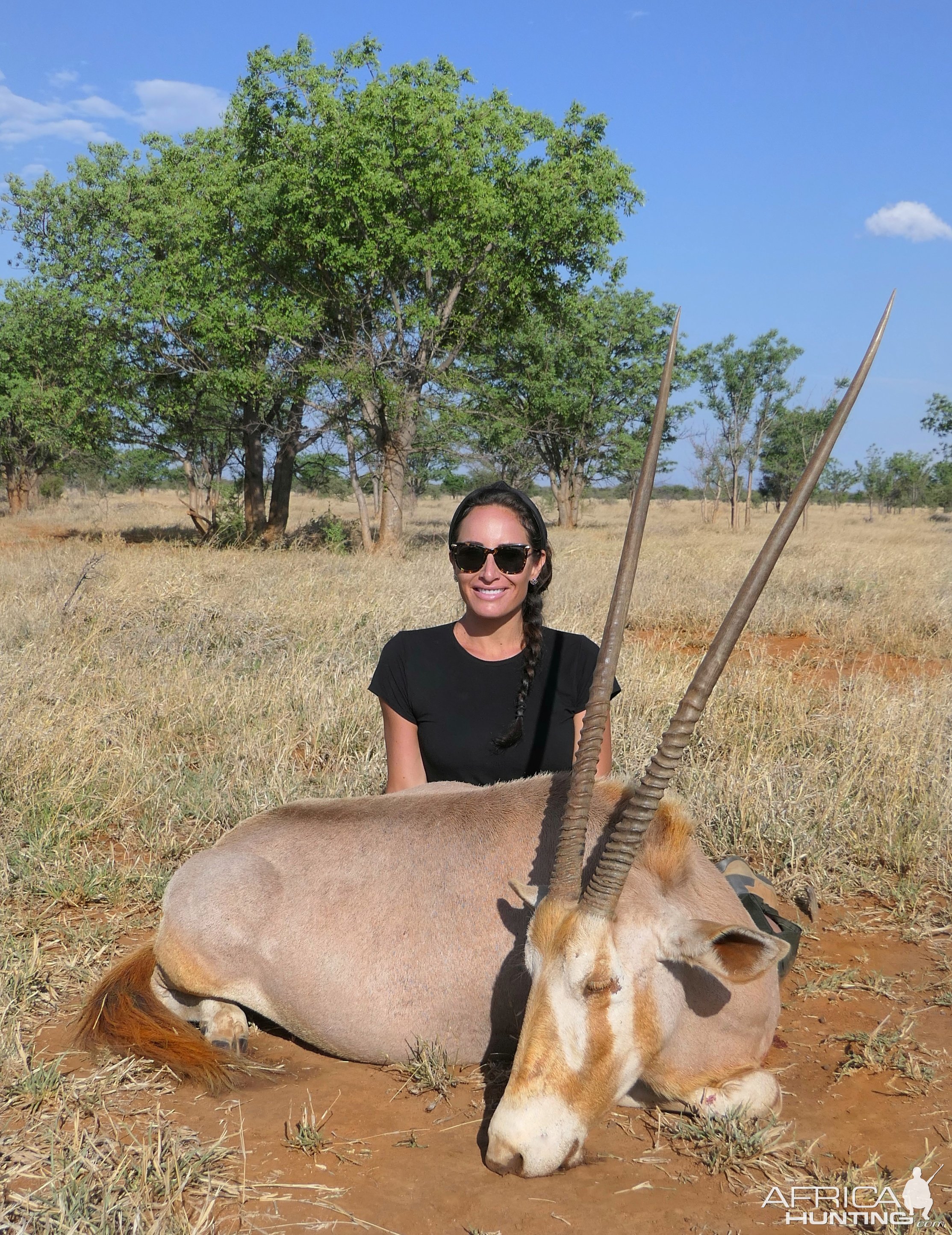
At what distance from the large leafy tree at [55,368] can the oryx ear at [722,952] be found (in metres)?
21.3

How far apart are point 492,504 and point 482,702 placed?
0.80 m

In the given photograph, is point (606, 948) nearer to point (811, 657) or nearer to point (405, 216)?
point (811, 657)

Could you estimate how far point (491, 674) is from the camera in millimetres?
3852

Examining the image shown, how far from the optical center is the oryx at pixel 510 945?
238 centimetres

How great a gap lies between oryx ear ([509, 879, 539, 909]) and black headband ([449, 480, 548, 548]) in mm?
1488

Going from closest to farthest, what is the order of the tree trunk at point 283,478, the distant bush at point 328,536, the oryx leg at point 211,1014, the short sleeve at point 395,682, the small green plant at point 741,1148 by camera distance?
the small green plant at point 741,1148, the oryx leg at point 211,1014, the short sleeve at point 395,682, the distant bush at point 328,536, the tree trunk at point 283,478

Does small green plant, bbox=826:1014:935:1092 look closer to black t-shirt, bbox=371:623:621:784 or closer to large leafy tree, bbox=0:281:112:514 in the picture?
black t-shirt, bbox=371:623:621:784

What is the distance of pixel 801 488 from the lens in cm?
230

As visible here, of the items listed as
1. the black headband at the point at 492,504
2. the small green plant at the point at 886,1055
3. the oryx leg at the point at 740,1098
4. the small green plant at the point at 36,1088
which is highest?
the black headband at the point at 492,504

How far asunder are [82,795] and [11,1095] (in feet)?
7.58

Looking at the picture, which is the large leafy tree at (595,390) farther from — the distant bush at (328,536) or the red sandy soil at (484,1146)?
the red sandy soil at (484,1146)

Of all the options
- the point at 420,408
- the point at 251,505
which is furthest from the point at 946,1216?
the point at 251,505

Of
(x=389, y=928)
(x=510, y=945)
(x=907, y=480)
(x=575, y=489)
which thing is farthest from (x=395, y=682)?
(x=907, y=480)

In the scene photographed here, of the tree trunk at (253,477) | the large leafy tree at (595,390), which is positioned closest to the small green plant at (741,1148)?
the tree trunk at (253,477)
